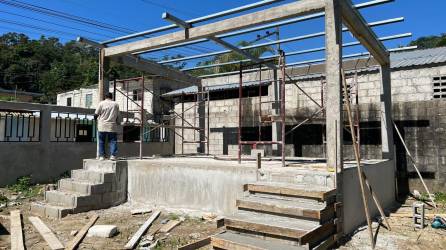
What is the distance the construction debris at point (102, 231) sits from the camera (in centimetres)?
579

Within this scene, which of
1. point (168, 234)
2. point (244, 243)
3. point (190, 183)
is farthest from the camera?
point (190, 183)

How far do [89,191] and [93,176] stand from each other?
0.55m

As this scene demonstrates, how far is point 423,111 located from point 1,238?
34.7 feet

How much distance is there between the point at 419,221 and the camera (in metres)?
6.57

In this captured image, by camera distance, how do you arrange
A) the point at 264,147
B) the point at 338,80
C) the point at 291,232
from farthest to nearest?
the point at 264,147 → the point at 338,80 → the point at 291,232

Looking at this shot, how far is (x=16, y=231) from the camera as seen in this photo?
5.92 metres

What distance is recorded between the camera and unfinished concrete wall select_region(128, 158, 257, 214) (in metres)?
6.64

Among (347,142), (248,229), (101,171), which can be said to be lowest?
(248,229)

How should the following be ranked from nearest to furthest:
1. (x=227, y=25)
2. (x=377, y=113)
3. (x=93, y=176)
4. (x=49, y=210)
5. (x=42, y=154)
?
(x=227, y=25)
(x=49, y=210)
(x=93, y=176)
(x=42, y=154)
(x=377, y=113)

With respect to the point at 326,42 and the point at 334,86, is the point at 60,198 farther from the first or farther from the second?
the point at 326,42

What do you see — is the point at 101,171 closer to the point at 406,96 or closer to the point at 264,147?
the point at 264,147

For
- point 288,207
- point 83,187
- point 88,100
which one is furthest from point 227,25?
point 88,100

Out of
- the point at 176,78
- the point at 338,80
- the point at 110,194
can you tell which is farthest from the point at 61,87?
the point at 338,80

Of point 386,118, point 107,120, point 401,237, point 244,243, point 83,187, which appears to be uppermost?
point 386,118
